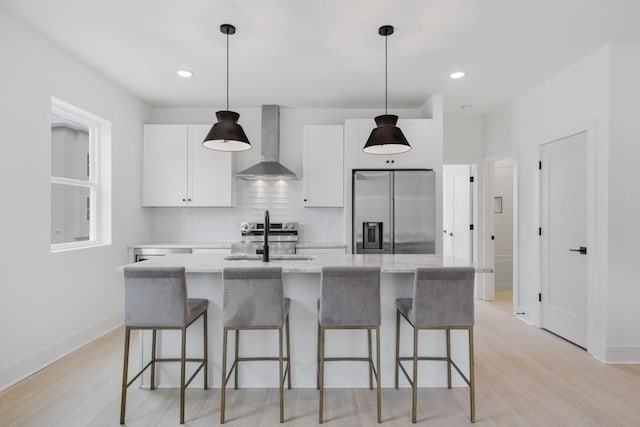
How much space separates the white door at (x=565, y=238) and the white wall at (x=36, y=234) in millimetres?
4867

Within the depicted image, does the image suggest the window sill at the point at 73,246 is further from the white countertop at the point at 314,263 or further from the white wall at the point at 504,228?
the white wall at the point at 504,228

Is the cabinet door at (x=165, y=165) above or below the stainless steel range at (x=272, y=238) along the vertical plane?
above

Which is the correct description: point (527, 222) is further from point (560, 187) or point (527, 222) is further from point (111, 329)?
point (111, 329)

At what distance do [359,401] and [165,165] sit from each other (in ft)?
12.3

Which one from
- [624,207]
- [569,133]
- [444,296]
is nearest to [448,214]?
[569,133]

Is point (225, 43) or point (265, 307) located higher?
point (225, 43)

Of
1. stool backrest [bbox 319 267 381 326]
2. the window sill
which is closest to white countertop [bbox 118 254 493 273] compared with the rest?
stool backrest [bbox 319 267 381 326]

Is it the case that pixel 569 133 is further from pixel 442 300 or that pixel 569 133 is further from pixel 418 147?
pixel 442 300

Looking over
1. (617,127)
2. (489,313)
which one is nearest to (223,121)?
(617,127)

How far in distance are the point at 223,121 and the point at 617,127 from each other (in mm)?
3358

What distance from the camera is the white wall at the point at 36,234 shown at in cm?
259

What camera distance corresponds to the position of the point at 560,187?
3.68 meters

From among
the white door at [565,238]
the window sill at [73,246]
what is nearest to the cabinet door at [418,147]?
the white door at [565,238]

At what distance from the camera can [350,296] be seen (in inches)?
83.7
